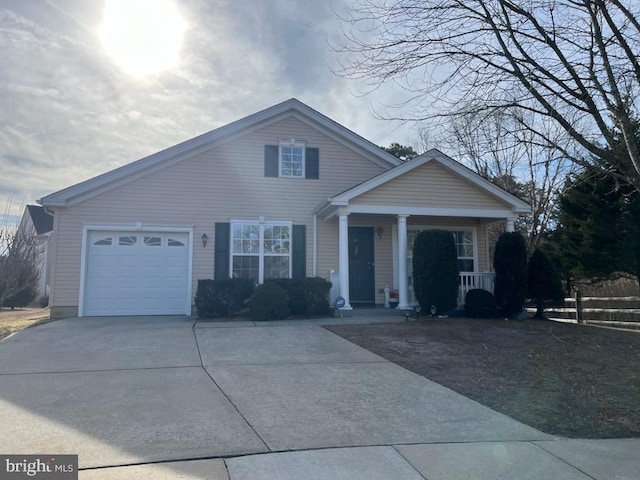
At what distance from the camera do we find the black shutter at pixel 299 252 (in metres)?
13.5

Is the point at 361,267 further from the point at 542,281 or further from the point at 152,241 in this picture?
the point at 152,241

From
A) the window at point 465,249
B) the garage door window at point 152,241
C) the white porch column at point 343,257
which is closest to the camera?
the white porch column at point 343,257

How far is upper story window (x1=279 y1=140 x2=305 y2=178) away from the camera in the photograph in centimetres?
1397

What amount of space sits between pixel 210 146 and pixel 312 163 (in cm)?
307

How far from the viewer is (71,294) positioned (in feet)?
40.3

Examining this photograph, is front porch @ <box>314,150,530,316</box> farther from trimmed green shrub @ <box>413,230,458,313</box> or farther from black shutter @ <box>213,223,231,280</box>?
black shutter @ <box>213,223,231,280</box>

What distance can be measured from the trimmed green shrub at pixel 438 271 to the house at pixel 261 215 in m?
0.96

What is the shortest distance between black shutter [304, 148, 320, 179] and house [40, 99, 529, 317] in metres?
0.03

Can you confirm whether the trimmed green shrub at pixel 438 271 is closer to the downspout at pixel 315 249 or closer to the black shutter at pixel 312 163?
the downspout at pixel 315 249

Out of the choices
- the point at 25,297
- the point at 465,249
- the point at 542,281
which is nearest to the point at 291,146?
the point at 465,249

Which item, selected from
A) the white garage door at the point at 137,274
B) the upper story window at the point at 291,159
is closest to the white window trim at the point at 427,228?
the upper story window at the point at 291,159

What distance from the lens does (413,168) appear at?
12461 millimetres

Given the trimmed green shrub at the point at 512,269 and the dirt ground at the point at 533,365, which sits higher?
the trimmed green shrub at the point at 512,269

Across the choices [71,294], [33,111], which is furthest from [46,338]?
[33,111]
